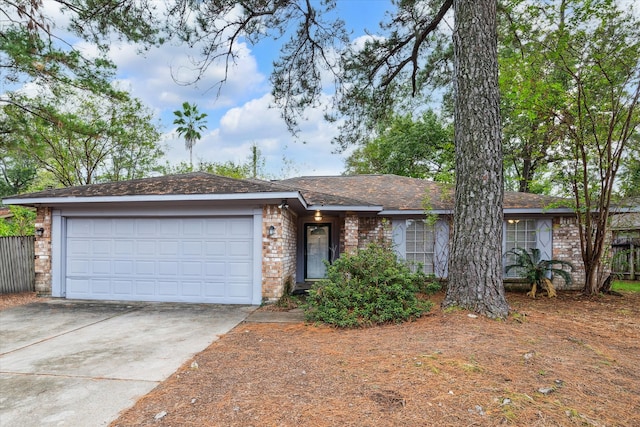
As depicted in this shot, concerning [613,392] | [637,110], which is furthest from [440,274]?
[613,392]

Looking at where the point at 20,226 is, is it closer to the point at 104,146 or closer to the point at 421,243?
the point at 104,146

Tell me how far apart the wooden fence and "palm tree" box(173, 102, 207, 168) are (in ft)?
48.4

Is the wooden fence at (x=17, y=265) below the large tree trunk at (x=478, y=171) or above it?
below

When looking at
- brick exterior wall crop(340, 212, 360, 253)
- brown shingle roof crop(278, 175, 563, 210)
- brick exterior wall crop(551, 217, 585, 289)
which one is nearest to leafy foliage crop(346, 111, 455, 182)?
brown shingle roof crop(278, 175, 563, 210)

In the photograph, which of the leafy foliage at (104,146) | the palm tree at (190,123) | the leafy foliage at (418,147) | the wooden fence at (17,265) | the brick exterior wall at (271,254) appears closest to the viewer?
the brick exterior wall at (271,254)

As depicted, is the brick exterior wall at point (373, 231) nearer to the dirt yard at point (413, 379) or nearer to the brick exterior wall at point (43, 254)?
the dirt yard at point (413, 379)

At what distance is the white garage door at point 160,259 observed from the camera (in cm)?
737

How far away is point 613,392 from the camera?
111 inches

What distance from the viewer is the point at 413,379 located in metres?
2.95

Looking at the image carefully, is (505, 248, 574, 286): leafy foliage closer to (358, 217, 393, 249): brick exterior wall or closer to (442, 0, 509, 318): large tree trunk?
(358, 217, 393, 249): brick exterior wall

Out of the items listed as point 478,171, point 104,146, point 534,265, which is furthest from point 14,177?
point 534,265

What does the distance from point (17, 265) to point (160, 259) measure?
390 cm

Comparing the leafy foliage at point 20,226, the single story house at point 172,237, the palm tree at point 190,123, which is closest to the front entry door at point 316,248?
the single story house at point 172,237

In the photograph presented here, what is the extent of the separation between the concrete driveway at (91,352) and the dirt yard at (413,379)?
33cm
